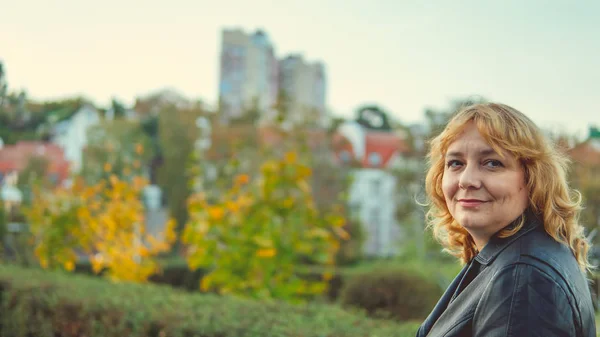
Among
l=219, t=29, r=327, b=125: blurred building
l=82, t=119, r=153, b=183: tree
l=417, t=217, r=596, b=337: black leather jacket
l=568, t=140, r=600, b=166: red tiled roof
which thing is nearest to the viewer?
l=417, t=217, r=596, b=337: black leather jacket

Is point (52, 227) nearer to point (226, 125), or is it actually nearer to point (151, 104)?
point (226, 125)

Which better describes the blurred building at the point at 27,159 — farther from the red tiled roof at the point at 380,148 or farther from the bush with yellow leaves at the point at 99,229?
the red tiled roof at the point at 380,148

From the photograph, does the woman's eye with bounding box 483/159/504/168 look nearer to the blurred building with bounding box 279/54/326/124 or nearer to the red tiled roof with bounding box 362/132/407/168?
the red tiled roof with bounding box 362/132/407/168

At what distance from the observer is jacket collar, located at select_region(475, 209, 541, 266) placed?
57.9 inches

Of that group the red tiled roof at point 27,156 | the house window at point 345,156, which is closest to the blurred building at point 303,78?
the house window at point 345,156

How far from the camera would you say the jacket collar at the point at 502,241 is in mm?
1470

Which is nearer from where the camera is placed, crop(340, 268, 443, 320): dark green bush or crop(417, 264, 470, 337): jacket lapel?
crop(417, 264, 470, 337): jacket lapel

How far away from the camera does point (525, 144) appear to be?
1514 millimetres

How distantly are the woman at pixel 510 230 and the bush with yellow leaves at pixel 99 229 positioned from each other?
7601 mm

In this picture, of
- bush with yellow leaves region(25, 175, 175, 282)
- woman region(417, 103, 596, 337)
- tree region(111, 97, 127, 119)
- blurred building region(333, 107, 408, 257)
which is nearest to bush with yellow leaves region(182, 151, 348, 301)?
bush with yellow leaves region(25, 175, 175, 282)

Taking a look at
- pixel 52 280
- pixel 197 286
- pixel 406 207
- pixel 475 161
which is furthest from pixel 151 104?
pixel 475 161

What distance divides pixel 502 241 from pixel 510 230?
0.03 m

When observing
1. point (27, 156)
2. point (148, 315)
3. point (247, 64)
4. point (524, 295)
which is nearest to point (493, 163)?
point (524, 295)

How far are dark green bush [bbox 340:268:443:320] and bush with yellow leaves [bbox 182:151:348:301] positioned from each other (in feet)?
1.38
